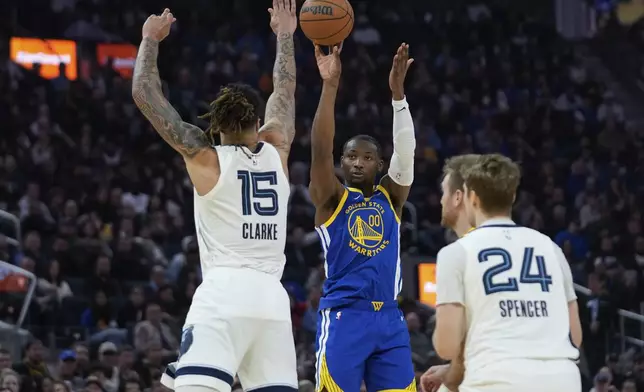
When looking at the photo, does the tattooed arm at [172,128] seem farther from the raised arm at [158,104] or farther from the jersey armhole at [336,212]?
the jersey armhole at [336,212]

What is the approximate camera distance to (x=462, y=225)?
5188 mm

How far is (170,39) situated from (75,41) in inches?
63.4

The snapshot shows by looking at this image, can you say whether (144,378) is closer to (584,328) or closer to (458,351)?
(584,328)

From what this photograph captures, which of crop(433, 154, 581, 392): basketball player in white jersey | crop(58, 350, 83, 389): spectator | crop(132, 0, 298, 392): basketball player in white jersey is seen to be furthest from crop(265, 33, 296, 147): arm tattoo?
crop(58, 350, 83, 389): spectator

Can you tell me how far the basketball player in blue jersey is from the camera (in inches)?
280

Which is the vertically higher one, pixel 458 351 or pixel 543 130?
pixel 543 130

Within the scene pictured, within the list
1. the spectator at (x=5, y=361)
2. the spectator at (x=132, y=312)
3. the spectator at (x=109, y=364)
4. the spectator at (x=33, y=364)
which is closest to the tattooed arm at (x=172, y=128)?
the spectator at (x=5, y=361)

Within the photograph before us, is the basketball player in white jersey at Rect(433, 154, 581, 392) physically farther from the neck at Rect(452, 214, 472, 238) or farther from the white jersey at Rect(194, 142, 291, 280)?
the white jersey at Rect(194, 142, 291, 280)

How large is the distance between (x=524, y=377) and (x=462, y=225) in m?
0.76

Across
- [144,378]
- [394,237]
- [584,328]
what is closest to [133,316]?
[144,378]

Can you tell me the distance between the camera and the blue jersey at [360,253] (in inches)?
285

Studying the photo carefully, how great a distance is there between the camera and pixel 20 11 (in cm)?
2042

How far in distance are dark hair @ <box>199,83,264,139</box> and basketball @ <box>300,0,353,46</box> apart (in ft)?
4.74

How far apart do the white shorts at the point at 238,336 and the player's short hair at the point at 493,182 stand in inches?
56.1
